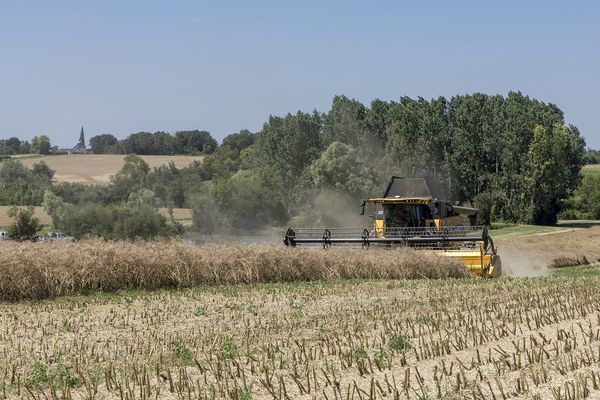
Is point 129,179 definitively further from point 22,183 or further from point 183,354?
point 183,354

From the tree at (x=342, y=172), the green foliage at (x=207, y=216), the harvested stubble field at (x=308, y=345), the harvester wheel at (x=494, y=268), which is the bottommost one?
the green foliage at (x=207, y=216)

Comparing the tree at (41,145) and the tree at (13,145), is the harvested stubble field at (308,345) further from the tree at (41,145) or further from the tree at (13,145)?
the tree at (13,145)

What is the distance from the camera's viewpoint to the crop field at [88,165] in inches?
3917

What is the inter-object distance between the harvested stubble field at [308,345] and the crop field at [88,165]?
253 feet

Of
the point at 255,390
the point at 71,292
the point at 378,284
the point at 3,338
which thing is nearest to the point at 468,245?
the point at 378,284

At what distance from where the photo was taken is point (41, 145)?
137 m

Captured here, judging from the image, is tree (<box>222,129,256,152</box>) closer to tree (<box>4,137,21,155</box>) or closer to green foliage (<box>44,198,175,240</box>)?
tree (<box>4,137,21,155</box>)

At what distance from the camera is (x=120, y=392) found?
10.2 m

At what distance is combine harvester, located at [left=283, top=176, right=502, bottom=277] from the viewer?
26.0 metres

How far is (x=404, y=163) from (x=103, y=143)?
114333 mm

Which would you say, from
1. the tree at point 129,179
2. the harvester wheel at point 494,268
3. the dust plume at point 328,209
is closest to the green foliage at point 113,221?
the dust plume at point 328,209

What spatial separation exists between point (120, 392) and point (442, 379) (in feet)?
11.8

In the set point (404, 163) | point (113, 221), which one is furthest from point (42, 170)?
point (404, 163)

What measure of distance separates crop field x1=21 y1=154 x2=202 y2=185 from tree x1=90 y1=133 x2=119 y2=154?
42.7m
